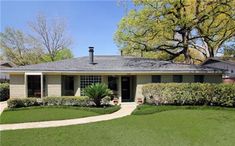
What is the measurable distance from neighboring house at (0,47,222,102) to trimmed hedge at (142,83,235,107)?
3.05 metres

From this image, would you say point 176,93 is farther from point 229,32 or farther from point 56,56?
point 56,56

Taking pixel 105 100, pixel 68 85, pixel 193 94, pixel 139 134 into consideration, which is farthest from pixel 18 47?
pixel 139 134

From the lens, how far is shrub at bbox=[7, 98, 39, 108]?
17891mm

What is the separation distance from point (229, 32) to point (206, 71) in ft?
36.2

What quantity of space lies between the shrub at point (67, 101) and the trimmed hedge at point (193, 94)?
4.79 m

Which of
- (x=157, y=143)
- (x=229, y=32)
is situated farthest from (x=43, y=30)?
(x=157, y=143)

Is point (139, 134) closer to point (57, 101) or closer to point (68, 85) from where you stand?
point (57, 101)

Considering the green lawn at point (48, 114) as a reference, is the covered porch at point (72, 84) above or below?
above

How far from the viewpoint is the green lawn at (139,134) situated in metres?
8.61

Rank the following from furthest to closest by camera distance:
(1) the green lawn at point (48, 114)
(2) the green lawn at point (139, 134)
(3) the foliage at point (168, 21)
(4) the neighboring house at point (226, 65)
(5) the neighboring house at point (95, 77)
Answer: (4) the neighboring house at point (226, 65) → (3) the foliage at point (168, 21) → (5) the neighboring house at point (95, 77) → (1) the green lawn at point (48, 114) → (2) the green lawn at point (139, 134)

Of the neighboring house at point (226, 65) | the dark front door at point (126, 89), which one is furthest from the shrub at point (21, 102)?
the neighboring house at point (226, 65)

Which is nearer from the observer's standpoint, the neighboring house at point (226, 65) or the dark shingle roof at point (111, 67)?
the dark shingle roof at point (111, 67)

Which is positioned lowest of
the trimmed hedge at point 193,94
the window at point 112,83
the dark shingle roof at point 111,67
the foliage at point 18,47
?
the trimmed hedge at point 193,94

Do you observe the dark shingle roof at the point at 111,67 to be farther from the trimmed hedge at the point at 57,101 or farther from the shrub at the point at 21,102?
the shrub at the point at 21,102
